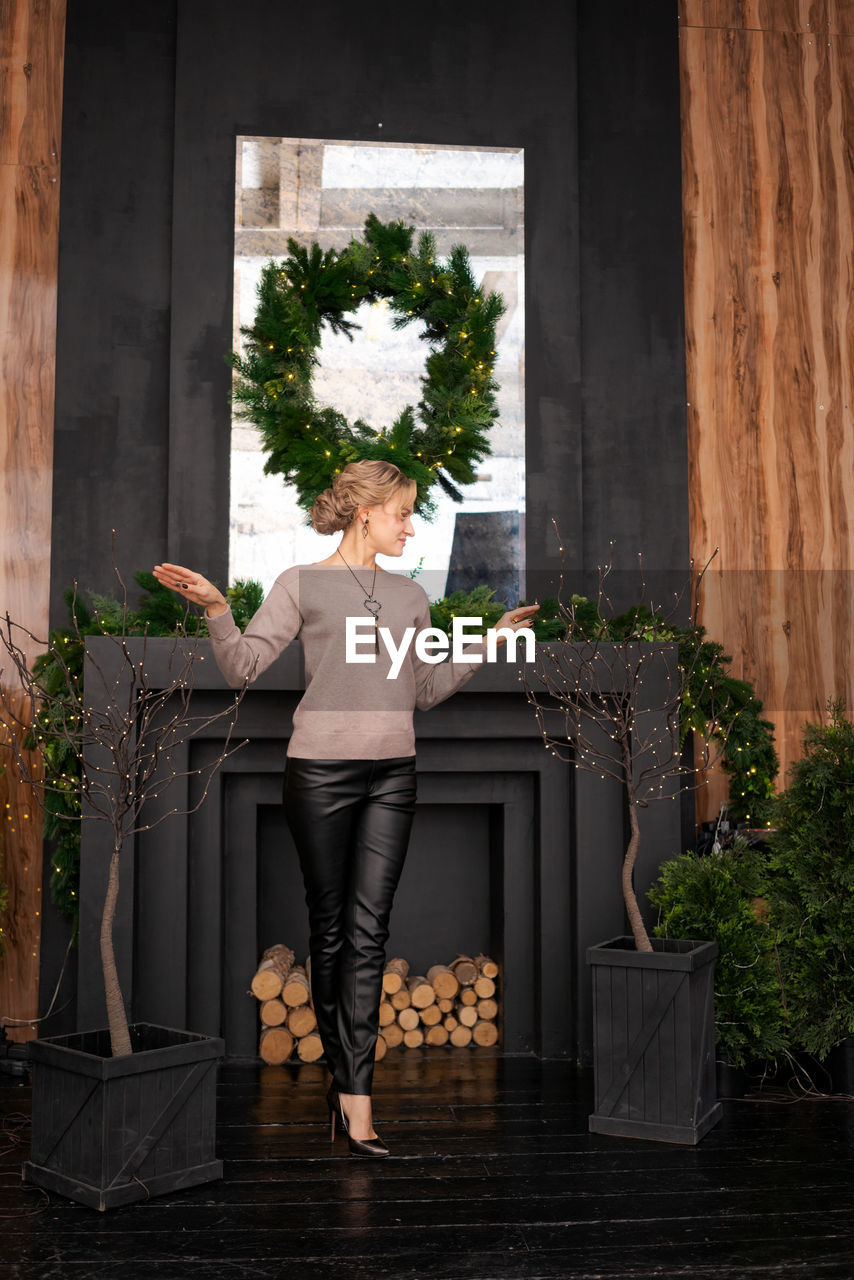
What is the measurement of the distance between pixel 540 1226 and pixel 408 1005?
142 centimetres

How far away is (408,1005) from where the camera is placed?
3.48 metres

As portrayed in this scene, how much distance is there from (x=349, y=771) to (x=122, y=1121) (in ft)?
2.77

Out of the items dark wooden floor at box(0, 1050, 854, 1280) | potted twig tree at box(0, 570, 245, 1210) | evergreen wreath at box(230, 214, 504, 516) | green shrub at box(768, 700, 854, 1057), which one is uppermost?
evergreen wreath at box(230, 214, 504, 516)

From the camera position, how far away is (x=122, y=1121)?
7.23 feet

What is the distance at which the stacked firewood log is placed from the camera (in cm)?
336

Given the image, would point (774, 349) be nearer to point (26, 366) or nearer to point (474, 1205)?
point (26, 366)

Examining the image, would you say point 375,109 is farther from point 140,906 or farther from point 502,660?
point 140,906

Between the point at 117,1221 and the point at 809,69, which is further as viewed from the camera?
the point at 809,69

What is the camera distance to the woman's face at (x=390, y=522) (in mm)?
2631

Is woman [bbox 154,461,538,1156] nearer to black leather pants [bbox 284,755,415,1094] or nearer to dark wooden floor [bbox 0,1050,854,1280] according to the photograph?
black leather pants [bbox 284,755,415,1094]

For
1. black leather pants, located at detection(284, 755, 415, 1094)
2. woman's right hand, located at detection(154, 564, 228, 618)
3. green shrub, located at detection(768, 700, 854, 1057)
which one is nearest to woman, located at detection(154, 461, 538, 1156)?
black leather pants, located at detection(284, 755, 415, 1094)

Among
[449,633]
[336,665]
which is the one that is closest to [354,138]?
[449,633]

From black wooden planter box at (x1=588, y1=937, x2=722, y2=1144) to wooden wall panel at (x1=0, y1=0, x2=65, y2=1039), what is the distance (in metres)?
1.95

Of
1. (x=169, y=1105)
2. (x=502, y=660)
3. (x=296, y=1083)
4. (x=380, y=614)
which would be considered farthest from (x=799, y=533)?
(x=169, y=1105)
